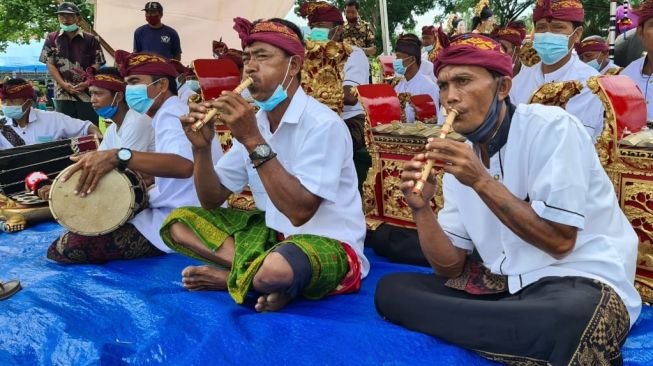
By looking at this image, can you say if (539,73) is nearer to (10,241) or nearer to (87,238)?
(87,238)

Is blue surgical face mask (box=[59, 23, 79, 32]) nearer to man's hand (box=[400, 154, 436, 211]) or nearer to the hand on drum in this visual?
the hand on drum

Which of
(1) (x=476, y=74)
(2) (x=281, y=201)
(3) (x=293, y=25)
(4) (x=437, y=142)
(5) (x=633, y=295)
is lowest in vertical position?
(5) (x=633, y=295)

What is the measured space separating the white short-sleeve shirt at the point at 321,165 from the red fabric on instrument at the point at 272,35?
0.22 m

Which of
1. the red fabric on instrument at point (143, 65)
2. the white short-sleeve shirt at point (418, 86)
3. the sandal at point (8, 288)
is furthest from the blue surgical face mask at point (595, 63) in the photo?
the sandal at point (8, 288)

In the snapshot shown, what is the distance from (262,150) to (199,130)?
0.53 meters

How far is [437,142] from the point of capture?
1.99 meters

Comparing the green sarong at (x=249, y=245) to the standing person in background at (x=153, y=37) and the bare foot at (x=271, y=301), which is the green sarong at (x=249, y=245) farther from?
the standing person in background at (x=153, y=37)

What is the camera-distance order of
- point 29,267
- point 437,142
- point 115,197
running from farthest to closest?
point 29,267, point 115,197, point 437,142

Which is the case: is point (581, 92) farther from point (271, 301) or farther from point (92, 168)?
point (92, 168)

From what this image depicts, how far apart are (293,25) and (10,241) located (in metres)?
3.00

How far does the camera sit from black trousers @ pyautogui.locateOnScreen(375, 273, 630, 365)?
1902mm

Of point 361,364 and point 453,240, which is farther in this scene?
point 453,240

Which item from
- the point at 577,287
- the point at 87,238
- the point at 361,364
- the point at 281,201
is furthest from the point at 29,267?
the point at 577,287

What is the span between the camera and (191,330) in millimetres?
→ 2602
